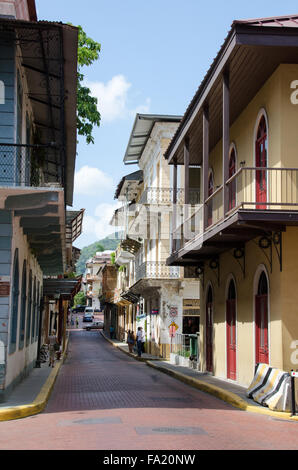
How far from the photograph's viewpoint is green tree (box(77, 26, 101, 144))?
20.7m

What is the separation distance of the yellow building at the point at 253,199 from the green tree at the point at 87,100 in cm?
341

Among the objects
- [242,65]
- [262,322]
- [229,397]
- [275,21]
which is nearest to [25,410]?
[229,397]

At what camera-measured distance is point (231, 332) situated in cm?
1823

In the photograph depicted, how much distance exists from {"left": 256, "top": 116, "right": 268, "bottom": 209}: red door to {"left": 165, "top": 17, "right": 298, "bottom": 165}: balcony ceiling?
1022mm

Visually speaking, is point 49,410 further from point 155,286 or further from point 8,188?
point 155,286

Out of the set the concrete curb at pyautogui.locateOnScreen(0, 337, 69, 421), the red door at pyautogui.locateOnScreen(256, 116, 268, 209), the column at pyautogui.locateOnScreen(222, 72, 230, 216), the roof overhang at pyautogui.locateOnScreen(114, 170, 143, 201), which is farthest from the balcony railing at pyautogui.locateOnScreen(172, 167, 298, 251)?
the roof overhang at pyautogui.locateOnScreen(114, 170, 143, 201)

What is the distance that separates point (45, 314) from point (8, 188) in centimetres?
2432

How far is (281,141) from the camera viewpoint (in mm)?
13570

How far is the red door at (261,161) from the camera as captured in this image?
14.7 meters

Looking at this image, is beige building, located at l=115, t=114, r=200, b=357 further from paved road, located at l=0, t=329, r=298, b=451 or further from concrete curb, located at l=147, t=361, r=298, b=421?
paved road, located at l=0, t=329, r=298, b=451

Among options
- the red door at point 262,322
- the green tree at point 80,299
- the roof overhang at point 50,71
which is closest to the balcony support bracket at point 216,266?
the red door at point 262,322

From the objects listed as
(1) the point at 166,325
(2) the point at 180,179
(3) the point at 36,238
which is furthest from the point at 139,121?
(3) the point at 36,238

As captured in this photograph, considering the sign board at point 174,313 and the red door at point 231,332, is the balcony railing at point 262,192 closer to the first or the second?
the red door at point 231,332

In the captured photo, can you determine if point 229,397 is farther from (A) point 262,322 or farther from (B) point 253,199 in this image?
(B) point 253,199
